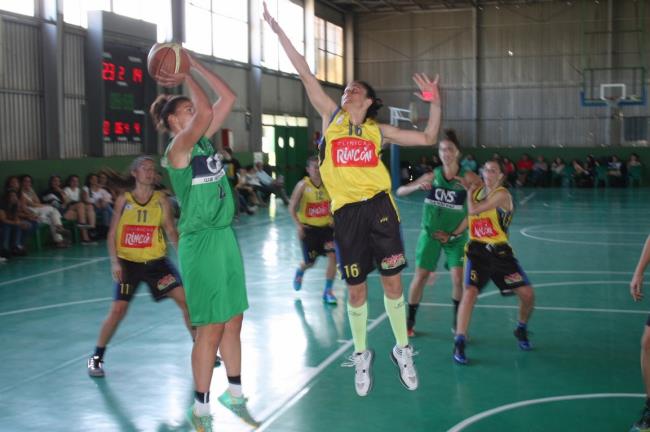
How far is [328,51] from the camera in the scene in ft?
111

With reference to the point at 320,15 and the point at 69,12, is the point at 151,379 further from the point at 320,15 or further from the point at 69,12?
the point at 320,15

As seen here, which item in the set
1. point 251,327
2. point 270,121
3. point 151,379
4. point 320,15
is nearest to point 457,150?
point 251,327

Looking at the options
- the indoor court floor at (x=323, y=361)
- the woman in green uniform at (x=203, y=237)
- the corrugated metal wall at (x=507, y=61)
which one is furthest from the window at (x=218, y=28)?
the woman in green uniform at (x=203, y=237)

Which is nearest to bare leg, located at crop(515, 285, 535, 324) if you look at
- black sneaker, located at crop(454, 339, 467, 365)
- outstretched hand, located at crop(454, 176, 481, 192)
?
black sneaker, located at crop(454, 339, 467, 365)

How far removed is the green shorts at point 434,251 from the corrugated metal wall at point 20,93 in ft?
38.1

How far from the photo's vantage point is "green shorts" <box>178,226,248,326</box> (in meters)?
4.71

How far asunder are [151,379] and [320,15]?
2803 centimetres

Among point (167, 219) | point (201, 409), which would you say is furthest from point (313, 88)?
point (201, 409)

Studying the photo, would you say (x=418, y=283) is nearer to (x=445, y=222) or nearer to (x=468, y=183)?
(x=445, y=222)

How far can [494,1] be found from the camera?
1328 inches

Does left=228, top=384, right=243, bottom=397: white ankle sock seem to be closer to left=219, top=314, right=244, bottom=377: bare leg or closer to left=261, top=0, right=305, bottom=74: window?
left=219, top=314, right=244, bottom=377: bare leg

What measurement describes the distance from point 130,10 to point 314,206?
41.1ft

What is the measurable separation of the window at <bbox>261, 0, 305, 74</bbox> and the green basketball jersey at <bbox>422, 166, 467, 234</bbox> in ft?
67.7

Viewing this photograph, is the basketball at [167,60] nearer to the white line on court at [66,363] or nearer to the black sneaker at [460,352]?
the white line on court at [66,363]
